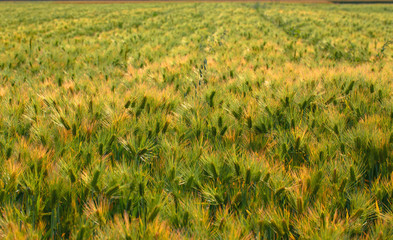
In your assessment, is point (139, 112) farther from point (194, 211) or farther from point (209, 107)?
point (194, 211)

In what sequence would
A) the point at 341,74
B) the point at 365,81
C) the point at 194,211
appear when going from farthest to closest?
the point at 341,74 < the point at 365,81 < the point at 194,211

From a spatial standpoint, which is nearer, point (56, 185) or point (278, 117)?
point (56, 185)

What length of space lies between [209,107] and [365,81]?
141cm

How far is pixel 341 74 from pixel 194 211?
2211mm

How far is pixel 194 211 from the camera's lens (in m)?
0.93

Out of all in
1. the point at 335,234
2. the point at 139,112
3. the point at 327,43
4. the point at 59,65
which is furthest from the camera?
the point at 327,43

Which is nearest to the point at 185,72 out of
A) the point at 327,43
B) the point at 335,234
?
the point at 335,234

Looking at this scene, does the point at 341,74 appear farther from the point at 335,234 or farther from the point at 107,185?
the point at 107,185

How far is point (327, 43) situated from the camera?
5.59m

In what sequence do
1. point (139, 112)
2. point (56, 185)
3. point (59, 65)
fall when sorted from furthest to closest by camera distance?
point (59, 65) < point (139, 112) < point (56, 185)

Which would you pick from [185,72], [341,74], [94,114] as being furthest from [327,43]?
[94,114]

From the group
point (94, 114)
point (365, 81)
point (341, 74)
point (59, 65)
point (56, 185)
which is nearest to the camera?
point (56, 185)

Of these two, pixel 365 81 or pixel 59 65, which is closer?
pixel 365 81

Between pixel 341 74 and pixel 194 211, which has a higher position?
pixel 341 74
